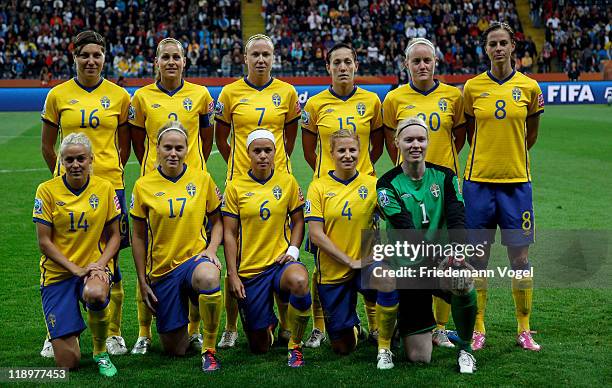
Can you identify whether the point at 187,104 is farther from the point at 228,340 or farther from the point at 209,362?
the point at 209,362

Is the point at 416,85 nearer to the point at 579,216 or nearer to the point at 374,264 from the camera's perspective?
the point at 374,264

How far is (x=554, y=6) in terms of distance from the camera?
33281mm

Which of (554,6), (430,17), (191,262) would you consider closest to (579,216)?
(191,262)

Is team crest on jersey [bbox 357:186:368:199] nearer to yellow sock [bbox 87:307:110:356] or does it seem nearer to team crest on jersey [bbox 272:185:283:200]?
team crest on jersey [bbox 272:185:283:200]

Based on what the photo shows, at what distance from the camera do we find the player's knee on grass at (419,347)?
16.6ft

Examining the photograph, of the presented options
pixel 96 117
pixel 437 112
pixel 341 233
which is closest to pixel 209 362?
pixel 341 233

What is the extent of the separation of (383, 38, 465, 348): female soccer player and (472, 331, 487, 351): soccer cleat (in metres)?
0.17

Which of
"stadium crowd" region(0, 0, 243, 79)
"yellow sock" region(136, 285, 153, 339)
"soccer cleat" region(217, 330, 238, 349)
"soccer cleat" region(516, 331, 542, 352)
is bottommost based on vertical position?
"soccer cleat" region(217, 330, 238, 349)

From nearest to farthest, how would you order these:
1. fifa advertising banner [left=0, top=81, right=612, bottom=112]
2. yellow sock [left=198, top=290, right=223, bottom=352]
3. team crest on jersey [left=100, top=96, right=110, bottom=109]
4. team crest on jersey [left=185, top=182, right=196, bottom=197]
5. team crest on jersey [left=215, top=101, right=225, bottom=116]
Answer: yellow sock [left=198, top=290, right=223, bottom=352] < team crest on jersey [left=185, top=182, right=196, bottom=197] < team crest on jersey [left=100, top=96, right=110, bottom=109] < team crest on jersey [left=215, top=101, right=225, bottom=116] < fifa advertising banner [left=0, top=81, right=612, bottom=112]

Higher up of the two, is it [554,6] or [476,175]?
[554,6]

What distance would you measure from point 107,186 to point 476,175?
8.16 feet

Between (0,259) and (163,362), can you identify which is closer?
(163,362)

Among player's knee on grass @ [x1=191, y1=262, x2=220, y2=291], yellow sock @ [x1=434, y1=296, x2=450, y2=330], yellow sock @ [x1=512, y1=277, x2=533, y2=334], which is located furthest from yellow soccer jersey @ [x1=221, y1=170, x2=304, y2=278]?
yellow sock @ [x1=512, y1=277, x2=533, y2=334]

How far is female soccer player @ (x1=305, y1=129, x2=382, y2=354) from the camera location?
17.2ft
